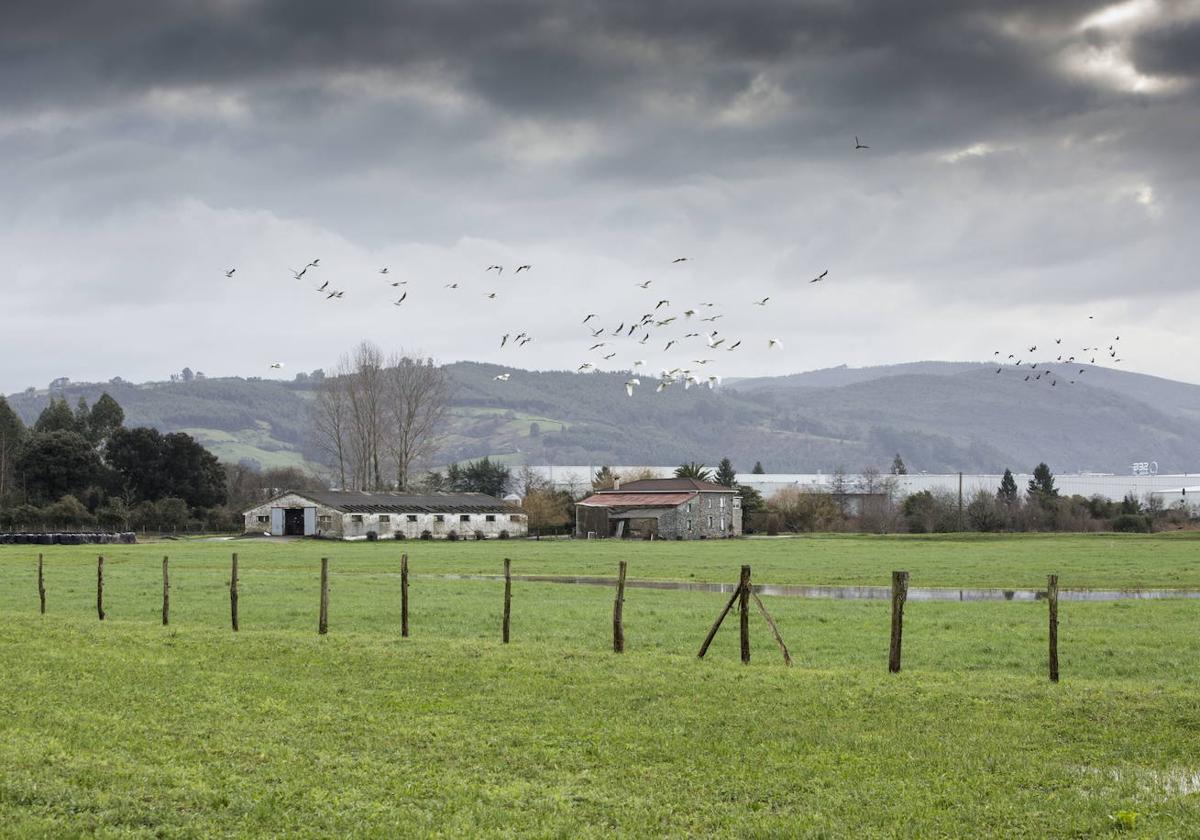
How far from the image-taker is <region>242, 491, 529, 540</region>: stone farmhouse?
11331 cm

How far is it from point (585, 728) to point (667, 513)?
107 m

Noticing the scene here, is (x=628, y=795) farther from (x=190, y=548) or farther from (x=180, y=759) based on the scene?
(x=190, y=548)

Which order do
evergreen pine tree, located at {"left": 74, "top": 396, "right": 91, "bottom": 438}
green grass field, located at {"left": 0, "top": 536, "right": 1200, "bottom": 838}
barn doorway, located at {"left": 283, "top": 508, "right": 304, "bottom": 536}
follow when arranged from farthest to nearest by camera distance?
evergreen pine tree, located at {"left": 74, "top": 396, "right": 91, "bottom": 438} < barn doorway, located at {"left": 283, "top": 508, "right": 304, "bottom": 536} < green grass field, located at {"left": 0, "top": 536, "right": 1200, "bottom": 838}

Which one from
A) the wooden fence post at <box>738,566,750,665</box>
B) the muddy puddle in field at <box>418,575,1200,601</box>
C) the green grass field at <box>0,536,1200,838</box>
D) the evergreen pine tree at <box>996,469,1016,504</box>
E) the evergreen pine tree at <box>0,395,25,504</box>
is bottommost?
the muddy puddle in field at <box>418,575,1200,601</box>

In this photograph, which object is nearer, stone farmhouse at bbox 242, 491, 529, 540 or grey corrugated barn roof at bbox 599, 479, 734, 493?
stone farmhouse at bbox 242, 491, 529, 540

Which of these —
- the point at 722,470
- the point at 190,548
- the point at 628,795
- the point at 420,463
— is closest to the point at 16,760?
the point at 628,795

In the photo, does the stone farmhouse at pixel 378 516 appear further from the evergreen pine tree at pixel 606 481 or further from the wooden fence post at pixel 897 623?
the wooden fence post at pixel 897 623

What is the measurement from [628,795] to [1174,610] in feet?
101

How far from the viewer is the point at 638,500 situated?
12862 cm

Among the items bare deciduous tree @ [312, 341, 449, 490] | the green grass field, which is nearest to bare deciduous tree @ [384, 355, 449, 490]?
bare deciduous tree @ [312, 341, 449, 490]

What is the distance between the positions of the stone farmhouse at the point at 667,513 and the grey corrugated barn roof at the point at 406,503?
1029 centimetres

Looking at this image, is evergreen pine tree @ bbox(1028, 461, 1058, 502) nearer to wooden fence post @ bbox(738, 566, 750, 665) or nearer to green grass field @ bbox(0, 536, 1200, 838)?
green grass field @ bbox(0, 536, 1200, 838)

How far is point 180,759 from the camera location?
1481 cm

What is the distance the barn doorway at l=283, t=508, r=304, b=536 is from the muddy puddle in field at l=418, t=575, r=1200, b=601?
6729 centimetres
